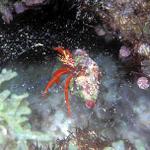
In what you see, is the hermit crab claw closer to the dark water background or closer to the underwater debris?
the dark water background

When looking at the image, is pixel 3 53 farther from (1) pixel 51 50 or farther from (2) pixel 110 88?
(2) pixel 110 88

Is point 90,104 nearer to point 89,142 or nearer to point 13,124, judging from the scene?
point 89,142

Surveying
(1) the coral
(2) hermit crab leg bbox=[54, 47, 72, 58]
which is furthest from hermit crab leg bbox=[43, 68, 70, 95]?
(1) the coral

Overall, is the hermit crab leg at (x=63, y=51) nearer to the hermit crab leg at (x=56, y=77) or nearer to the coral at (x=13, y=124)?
the hermit crab leg at (x=56, y=77)

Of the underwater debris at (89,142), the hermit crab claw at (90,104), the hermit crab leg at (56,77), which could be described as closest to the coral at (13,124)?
the underwater debris at (89,142)

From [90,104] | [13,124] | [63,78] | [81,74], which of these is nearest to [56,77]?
[63,78]

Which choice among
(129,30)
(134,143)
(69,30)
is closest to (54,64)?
(69,30)
